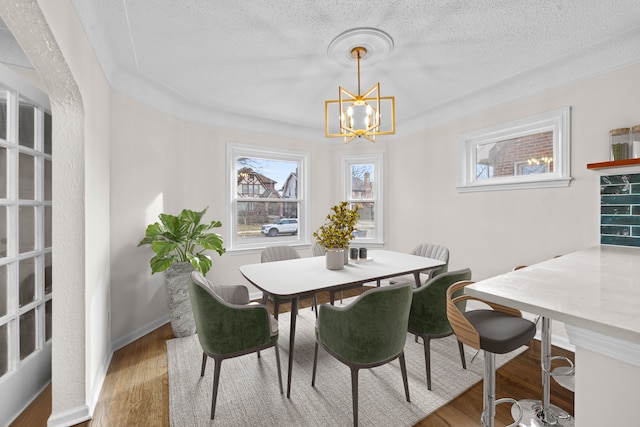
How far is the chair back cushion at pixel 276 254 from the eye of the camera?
324 cm

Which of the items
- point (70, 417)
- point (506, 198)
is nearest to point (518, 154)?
point (506, 198)

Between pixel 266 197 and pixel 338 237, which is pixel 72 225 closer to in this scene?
pixel 338 237

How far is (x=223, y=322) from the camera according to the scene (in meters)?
1.77

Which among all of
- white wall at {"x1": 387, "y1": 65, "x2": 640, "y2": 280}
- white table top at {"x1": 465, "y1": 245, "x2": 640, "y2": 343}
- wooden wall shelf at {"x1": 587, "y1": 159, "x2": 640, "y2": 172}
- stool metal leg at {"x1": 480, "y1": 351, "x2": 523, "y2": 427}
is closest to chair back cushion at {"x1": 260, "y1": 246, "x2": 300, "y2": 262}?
white wall at {"x1": 387, "y1": 65, "x2": 640, "y2": 280}

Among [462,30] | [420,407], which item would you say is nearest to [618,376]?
[420,407]

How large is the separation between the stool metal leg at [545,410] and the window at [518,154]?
1.71 m

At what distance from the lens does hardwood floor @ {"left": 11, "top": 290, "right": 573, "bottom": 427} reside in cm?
179

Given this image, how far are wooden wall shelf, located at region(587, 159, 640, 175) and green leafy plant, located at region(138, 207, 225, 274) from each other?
3.41 meters

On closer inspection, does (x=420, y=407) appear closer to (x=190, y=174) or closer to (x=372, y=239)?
(x=372, y=239)

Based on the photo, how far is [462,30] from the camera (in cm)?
211

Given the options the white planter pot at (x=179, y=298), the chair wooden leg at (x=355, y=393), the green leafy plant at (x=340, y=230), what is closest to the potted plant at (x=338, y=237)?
the green leafy plant at (x=340, y=230)

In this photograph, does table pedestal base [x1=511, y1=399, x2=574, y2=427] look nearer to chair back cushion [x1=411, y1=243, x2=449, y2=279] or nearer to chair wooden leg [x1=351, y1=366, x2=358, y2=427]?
chair wooden leg [x1=351, y1=366, x2=358, y2=427]

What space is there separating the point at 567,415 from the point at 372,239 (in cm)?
315

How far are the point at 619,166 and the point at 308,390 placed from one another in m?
2.84
